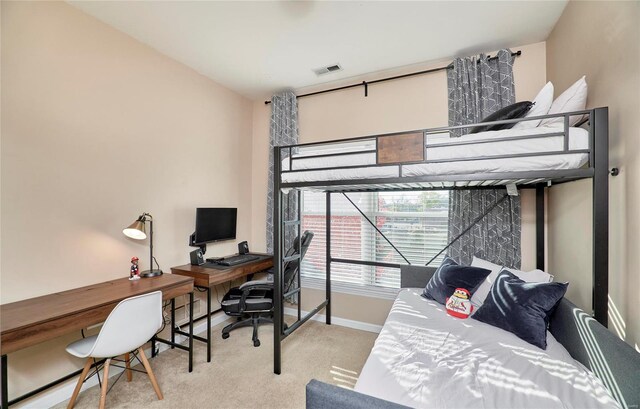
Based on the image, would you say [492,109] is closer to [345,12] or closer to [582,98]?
[582,98]

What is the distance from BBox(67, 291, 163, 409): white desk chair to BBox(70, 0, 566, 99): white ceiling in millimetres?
2136

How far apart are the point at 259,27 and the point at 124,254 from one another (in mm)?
2257

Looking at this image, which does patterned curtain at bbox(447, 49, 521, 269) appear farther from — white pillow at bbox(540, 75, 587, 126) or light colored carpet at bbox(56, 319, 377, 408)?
light colored carpet at bbox(56, 319, 377, 408)

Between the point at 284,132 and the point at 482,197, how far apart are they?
2.30 metres

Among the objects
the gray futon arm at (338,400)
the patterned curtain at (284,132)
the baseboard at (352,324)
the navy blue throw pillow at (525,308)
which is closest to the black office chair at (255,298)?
the patterned curtain at (284,132)

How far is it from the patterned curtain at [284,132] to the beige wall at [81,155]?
2.81ft

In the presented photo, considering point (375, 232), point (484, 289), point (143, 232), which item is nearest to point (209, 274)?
point (143, 232)

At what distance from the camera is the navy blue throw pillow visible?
5.18 feet

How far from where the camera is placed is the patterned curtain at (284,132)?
332cm

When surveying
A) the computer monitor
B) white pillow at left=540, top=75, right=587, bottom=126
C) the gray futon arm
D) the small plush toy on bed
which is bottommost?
the small plush toy on bed

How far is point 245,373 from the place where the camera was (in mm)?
2240

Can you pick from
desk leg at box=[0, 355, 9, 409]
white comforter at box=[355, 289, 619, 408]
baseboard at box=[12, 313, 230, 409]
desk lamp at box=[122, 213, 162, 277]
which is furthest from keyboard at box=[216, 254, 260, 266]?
white comforter at box=[355, 289, 619, 408]

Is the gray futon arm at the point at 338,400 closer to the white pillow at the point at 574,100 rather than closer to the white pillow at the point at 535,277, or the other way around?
the white pillow at the point at 535,277

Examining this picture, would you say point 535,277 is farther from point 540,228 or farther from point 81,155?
point 81,155
